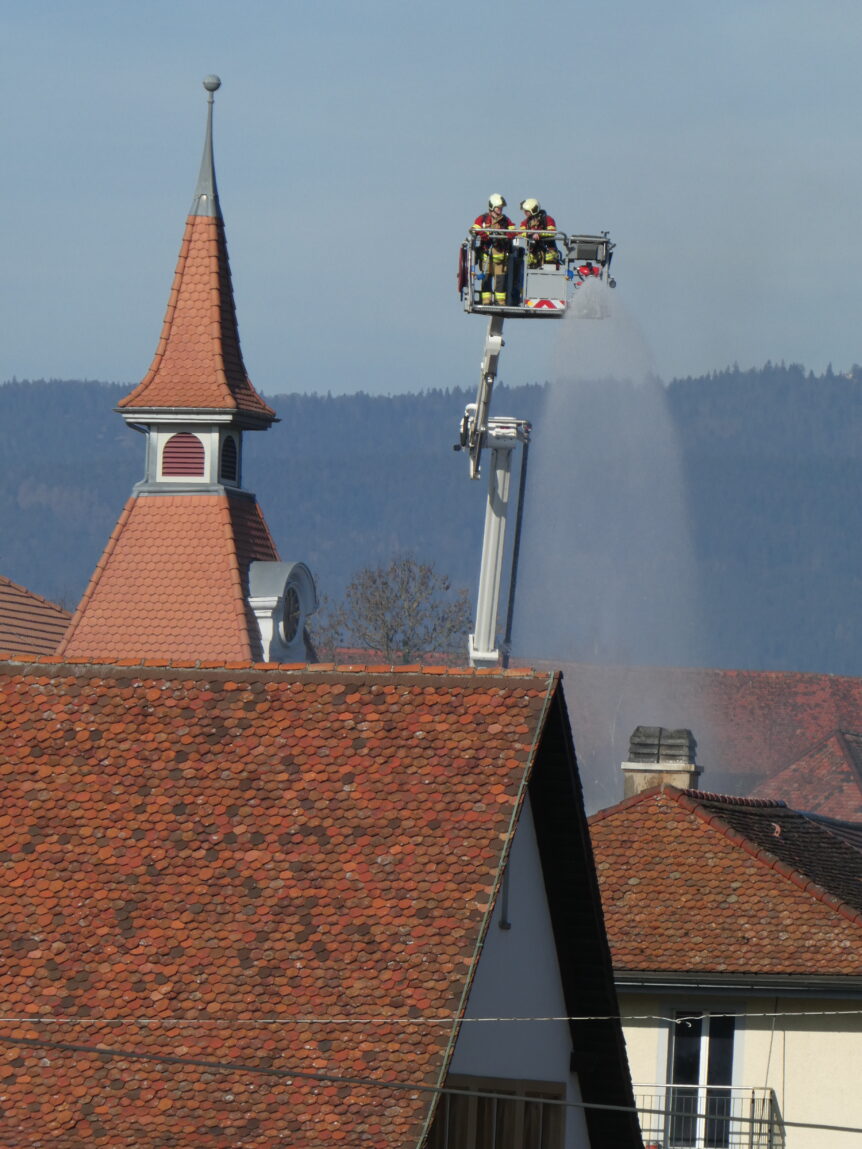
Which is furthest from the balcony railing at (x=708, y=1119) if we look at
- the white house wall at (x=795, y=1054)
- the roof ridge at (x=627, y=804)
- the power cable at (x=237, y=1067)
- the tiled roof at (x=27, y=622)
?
the tiled roof at (x=27, y=622)

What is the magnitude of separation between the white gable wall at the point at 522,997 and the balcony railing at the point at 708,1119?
802 centimetres

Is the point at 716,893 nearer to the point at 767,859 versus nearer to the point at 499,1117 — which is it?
the point at 767,859

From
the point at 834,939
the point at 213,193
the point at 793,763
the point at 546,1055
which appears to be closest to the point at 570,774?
the point at 546,1055

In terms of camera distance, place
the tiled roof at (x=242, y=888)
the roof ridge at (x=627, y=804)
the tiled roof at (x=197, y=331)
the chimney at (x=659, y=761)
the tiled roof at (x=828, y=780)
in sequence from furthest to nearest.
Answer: the tiled roof at (x=828, y=780), the tiled roof at (x=197, y=331), the chimney at (x=659, y=761), the roof ridge at (x=627, y=804), the tiled roof at (x=242, y=888)

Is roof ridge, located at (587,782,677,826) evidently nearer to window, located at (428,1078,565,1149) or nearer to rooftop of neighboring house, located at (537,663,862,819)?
window, located at (428,1078,565,1149)

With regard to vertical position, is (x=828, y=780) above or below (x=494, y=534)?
below

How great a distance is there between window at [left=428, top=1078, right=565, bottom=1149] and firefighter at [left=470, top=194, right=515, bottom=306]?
15377mm

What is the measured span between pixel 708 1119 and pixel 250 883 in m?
14.2

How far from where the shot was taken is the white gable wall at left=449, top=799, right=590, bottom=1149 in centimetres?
2573

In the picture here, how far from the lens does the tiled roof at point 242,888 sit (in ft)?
72.9

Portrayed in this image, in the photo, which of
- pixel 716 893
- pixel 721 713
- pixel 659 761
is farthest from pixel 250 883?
pixel 721 713

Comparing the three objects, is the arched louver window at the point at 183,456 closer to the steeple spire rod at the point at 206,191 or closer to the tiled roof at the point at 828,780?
the steeple spire rod at the point at 206,191

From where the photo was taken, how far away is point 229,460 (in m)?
78.2

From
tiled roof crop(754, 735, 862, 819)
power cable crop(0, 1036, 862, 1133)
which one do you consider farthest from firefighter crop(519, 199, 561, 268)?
tiled roof crop(754, 735, 862, 819)
